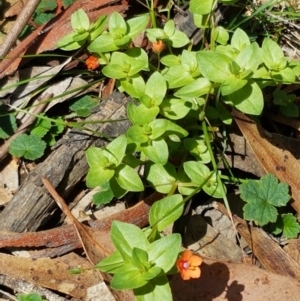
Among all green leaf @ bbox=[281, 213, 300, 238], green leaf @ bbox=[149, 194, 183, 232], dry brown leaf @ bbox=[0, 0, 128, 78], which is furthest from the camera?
dry brown leaf @ bbox=[0, 0, 128, 78]

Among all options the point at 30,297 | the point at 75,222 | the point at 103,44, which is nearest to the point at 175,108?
the point at 103,44

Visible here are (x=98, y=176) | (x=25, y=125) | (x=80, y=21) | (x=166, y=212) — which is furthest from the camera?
(x=25, y=125)

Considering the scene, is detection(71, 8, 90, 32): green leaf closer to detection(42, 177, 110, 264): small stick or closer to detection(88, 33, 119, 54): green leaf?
detection(88, 33, 119, 54): green leaf

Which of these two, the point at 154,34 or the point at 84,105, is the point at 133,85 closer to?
the point at 154,34

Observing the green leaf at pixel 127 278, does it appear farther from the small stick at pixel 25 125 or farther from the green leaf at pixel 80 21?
the green leaf at pixel 80 21

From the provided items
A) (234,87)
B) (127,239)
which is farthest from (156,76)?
(127,239)

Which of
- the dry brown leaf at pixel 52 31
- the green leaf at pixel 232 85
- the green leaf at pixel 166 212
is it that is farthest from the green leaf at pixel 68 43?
the green leaf at pixel 166 212

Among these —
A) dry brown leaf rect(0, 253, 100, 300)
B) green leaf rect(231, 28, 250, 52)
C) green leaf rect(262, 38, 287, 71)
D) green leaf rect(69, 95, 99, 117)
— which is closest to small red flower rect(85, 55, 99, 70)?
green leaf rect(69, 95, 99, 117)

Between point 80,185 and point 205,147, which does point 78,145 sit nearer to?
point 80,185
